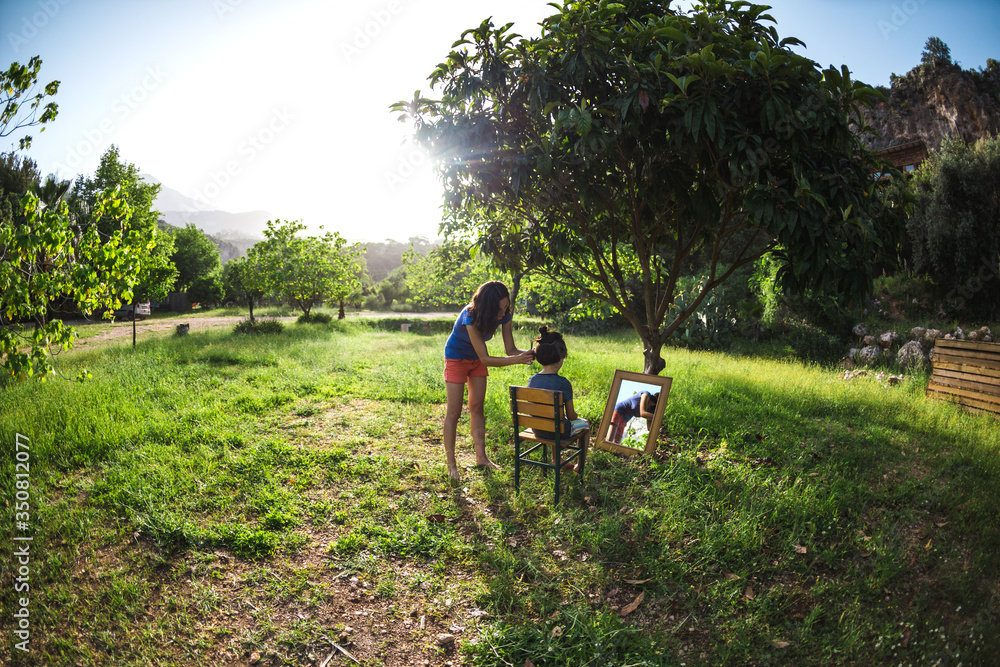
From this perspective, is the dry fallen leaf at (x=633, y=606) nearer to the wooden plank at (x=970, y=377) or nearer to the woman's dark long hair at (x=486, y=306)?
the woman's dark long hair at (x=486, y=306)

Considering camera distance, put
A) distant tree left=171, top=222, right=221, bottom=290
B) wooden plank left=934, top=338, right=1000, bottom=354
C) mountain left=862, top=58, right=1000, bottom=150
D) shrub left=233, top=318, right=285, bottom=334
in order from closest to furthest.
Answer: wooden plank left=934, top=338, right=1000, bottom=354, shrub left=233, top=318, right=285, bottom=334, mountain left=862, top=58, right=1000, bottom=150, distant tree left=171, top=222, right=221, bottom=290

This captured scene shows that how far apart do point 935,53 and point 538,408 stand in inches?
1393

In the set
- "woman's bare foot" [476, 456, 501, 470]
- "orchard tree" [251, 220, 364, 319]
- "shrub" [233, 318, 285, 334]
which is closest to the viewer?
"woman's bare foot" [476, 456, 501, 470]

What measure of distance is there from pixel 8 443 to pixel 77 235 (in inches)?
91.0

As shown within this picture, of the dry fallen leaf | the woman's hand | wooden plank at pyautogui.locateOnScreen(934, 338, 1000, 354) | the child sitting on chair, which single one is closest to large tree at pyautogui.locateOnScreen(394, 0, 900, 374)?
the child sitting on chair

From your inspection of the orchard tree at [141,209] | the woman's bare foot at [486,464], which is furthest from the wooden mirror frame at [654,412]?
the orchard tree at [141,209]

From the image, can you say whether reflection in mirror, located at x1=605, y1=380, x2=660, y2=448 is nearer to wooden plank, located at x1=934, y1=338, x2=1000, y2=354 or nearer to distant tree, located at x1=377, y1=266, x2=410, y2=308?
wooden plank, located at x1=934, y1=338, x2=1000, y2=354

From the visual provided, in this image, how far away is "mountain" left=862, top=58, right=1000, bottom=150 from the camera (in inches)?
915

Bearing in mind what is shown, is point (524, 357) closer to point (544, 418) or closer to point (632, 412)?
point (544, 418)

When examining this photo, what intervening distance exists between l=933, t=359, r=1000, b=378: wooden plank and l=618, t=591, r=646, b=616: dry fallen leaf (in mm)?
6642

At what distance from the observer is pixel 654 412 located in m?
5.01

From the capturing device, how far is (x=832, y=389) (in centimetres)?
791

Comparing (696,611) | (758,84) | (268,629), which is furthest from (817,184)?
(268,629)

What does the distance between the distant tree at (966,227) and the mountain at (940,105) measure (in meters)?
10.9
